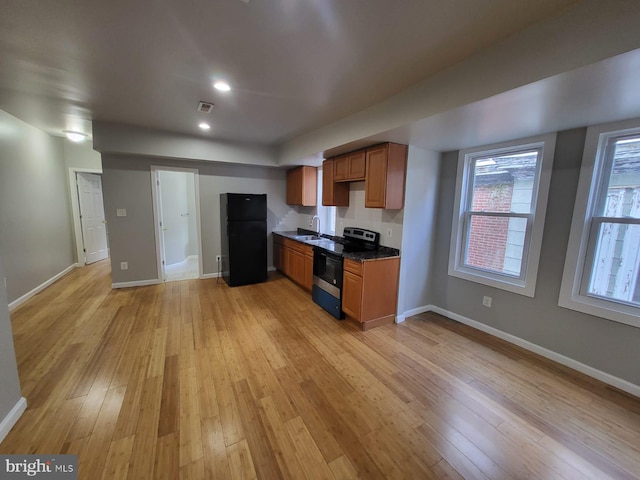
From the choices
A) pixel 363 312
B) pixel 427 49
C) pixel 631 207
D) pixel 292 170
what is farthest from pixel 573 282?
pixel 292 170

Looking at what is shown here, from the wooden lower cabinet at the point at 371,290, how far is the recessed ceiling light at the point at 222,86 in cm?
221

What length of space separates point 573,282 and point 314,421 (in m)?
2.67

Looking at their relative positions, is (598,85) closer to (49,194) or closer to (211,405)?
(211,405)

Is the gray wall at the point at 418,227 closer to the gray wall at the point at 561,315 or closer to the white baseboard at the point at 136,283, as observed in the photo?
the gray wall at the point at 561,315

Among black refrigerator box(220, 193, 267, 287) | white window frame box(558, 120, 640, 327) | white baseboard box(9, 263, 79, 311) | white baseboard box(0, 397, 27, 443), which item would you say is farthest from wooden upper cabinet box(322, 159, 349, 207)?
white baseboard box(9, 263, 79, 311)

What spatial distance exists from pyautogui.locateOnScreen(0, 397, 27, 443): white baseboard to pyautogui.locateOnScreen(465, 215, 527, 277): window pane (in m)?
4.41

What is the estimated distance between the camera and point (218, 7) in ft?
4.54

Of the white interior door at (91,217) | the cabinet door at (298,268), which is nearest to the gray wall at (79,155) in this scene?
the white interior door at (91,217)

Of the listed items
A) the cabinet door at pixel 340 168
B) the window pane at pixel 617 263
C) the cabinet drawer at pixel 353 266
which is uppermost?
the cabinet door at pixel 340 168

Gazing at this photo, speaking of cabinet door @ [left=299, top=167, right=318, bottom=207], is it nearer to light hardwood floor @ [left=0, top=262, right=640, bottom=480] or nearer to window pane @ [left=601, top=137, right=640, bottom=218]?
light hardwood floor @ [left=0, top=262, right=640, bottom=480]

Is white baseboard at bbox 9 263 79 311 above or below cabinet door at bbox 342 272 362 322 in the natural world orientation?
below

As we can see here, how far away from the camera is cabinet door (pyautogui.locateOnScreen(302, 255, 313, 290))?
159 inches

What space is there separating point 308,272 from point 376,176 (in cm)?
189

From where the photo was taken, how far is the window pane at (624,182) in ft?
6.89
